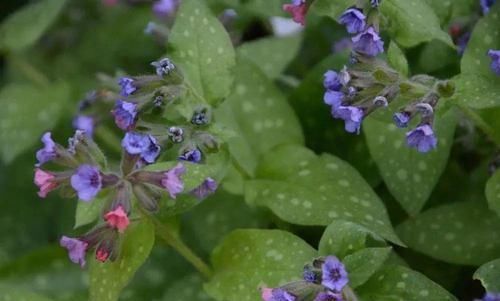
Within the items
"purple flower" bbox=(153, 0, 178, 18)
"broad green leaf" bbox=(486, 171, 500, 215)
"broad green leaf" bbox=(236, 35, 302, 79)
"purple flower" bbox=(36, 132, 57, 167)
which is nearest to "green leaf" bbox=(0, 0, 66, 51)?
"purple flower" bbox=(153, 0, 178, 18)

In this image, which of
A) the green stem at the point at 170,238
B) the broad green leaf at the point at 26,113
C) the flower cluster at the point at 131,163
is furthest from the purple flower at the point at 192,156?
the broad green leaf at the point at 26,113

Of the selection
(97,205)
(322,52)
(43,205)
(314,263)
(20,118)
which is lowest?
(43,205)

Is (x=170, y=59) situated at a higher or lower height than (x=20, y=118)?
higher

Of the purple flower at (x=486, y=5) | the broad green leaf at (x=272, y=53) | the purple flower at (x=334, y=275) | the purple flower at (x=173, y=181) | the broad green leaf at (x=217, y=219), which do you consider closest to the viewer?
the purple flower at (x=334, y=275)

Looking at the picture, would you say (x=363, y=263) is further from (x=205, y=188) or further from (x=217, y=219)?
(x=217, y=219)

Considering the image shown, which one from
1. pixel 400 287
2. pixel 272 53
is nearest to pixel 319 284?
pixel 400 287

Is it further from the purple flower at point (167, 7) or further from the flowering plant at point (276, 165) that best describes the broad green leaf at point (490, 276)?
the purple flower at point (167, 7)

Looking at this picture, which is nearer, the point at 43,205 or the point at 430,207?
the point at 430,207

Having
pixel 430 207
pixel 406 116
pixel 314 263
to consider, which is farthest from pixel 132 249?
pixel 430 207

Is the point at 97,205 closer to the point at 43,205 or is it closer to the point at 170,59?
the point at 170,59
